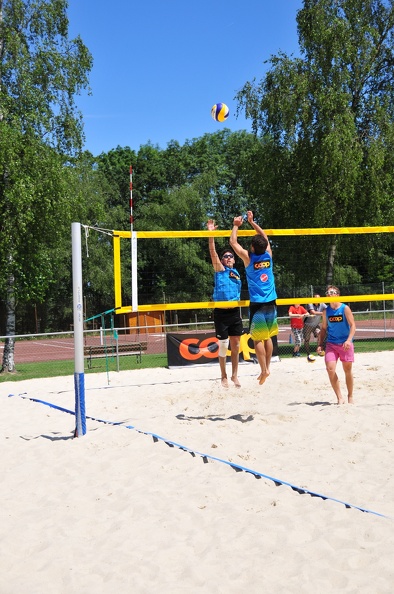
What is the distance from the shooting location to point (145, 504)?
4.02 meters

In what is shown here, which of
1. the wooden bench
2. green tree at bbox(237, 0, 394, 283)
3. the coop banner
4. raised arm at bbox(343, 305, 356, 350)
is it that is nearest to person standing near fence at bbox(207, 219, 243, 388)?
raised arm at bbox(343, 305, 356, 350)

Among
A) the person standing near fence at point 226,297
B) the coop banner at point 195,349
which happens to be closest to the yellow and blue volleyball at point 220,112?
the person standing near fence at point 226,297

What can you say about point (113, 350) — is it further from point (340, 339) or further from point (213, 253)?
point (340, 339)

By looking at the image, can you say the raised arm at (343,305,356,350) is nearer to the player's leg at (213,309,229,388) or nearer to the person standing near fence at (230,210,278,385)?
the person standing near fence at (230,210,278,385)

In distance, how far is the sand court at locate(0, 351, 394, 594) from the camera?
122 inches

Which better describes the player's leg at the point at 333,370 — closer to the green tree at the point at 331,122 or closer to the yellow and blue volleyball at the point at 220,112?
the yellow and blue volleyball at the point at 220,112

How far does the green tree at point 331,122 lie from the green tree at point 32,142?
579cm

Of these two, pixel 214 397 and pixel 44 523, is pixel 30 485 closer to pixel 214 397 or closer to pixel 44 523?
pixel 44 523

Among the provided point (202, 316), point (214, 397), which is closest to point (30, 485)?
point (214, 397)

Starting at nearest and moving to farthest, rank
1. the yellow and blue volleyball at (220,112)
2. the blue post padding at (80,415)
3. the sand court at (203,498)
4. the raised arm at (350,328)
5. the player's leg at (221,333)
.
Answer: the sand court at (203,498) < the blue post padding at (80,415) < the raised arm at (350,328) < the player's leg at (221,333) < the yellow and blue volleyball at (220,112)

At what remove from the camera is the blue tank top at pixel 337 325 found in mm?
7121

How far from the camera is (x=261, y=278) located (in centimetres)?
659

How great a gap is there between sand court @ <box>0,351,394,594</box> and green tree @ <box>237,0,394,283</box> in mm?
11288

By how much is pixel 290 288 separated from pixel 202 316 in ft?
22.1
